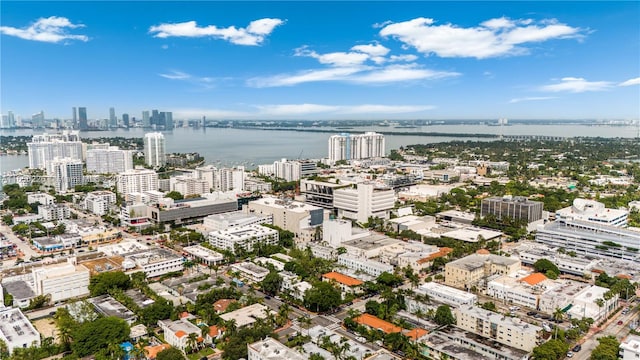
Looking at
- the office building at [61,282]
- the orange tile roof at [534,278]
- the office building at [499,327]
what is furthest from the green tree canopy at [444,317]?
the office building at [61,282]

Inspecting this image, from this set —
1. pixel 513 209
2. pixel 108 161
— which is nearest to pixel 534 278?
pixel 513 209

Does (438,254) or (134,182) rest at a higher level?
(134,182)

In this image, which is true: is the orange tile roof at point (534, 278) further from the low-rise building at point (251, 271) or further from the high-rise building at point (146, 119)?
the high-rise building at point (146, 119)

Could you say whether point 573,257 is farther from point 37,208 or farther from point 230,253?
point 37,208

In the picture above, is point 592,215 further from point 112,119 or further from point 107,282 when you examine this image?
point 112,119

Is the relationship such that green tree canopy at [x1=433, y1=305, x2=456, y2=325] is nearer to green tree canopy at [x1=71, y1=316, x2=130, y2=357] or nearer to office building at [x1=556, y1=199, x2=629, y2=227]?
green tree canopy at [x1=71, y1=316, x2=130, y2=357]
